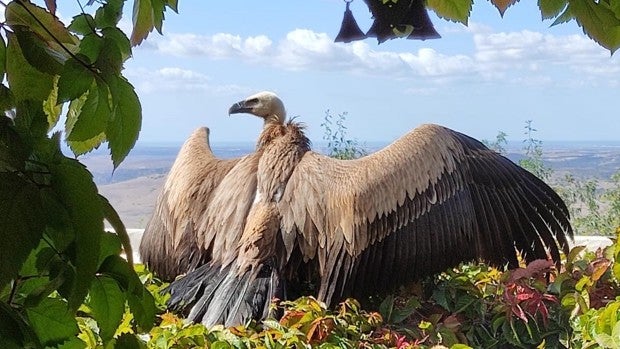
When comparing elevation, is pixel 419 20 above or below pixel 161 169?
above

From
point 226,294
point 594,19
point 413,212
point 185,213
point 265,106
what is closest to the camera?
point 594,19

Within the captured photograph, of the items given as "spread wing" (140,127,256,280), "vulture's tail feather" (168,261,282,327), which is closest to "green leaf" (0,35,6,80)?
"vulture's tail feather" (168,261,282,327)

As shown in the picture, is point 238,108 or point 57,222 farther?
point 238,108

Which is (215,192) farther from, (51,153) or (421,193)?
(51,153)

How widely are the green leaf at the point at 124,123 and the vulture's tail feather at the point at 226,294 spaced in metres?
1.52

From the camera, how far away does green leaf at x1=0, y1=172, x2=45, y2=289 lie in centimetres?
30

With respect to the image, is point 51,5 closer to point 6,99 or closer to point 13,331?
point 6,99

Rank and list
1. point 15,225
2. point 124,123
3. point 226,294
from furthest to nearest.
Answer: point 226,294
point 124,123
point 15,225

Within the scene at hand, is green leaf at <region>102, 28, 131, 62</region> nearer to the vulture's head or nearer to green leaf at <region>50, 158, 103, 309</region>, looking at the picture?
green leaf at <region>50, 158, 103, 309</region>

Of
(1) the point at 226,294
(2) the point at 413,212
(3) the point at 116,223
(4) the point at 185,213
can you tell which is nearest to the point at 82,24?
(3) the point at 116,223

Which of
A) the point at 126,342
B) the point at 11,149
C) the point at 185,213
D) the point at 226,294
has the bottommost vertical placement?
the point at 226,294

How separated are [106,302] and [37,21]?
14cm

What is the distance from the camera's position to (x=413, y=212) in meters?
2.13

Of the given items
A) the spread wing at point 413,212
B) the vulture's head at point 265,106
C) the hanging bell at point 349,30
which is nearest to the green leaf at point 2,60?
the hanging bell at point 349,30
